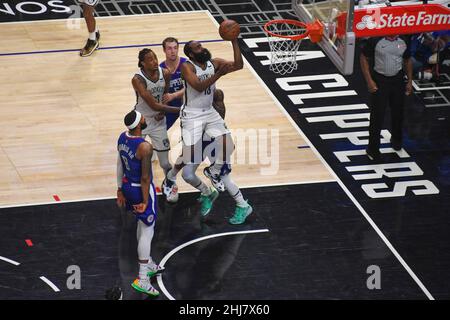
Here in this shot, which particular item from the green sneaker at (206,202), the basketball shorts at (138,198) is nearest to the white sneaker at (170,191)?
the green sneaker at (206,202)

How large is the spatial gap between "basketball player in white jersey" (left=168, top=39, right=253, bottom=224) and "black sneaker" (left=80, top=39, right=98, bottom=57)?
15.9 feet

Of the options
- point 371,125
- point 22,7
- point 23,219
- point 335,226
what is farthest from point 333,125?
point 22,7

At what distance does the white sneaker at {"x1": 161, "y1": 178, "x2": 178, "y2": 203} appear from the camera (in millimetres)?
11906

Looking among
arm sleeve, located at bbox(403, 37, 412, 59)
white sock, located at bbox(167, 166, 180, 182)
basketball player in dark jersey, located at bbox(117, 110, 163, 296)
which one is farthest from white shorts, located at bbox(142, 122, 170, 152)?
arm sleeve, located at bbox(403, 37, 412, 59)

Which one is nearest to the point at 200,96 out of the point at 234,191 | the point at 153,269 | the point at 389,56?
the point at 234,191

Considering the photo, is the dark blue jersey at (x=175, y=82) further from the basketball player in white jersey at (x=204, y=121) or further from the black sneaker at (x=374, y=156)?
the black sneaker at (x=374, y=156)

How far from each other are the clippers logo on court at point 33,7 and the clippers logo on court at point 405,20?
24.8ft

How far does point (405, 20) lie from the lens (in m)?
11.5

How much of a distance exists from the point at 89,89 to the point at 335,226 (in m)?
4.89

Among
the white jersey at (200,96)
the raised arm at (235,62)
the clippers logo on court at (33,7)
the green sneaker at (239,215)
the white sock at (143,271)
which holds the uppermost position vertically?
the raised arm at (235,62)

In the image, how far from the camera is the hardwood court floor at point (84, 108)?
1247 centimetres

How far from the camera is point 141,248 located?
9.98 metres

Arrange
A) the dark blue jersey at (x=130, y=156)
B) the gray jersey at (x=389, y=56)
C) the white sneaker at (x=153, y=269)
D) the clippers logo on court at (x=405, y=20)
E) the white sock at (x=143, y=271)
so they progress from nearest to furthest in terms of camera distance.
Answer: the dark blue jersey at (x=130, y=156) → the white sock at (x=143, y=271) → the white sneaker at (x=153, y=269) → the clippers logo on court at (x=405, y=20) → the gray jersey at (x=389, y=56)
